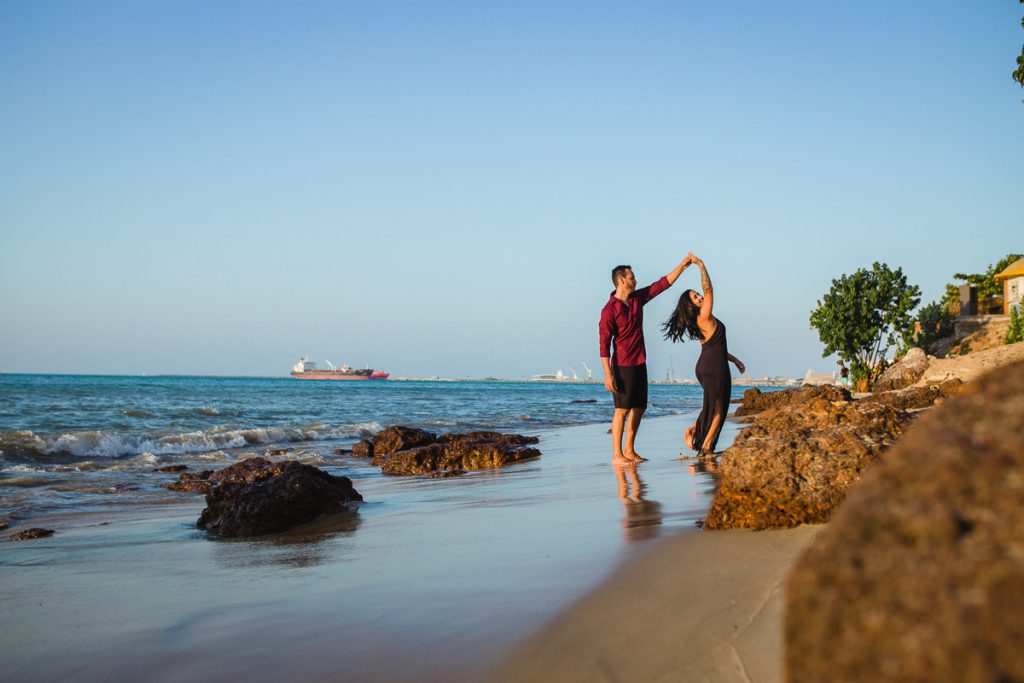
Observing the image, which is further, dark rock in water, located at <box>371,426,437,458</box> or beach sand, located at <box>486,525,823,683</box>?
dark rock in water, located at <box>371,426,437,458</box>

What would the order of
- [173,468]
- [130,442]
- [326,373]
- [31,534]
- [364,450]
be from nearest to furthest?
[31,534]
[173,468]
[364,450]
[130,442]
[326,373]

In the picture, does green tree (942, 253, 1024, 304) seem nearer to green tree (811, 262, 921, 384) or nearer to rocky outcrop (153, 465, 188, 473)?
green tree (811, 262, 921, 384)

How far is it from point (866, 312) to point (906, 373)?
275 inches

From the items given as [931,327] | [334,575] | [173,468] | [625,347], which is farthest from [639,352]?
[931,327]

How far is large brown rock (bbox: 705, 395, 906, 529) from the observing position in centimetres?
411

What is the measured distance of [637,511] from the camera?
201 inches

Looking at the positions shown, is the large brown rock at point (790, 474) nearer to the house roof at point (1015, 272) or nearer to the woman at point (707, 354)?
the woman at point (707, 354)

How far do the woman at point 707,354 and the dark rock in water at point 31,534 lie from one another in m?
6.40

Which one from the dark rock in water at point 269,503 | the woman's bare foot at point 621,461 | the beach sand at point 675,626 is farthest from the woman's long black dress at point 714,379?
the beach sand at point 675,626

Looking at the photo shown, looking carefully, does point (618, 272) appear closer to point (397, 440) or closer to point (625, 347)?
point (625, 347)

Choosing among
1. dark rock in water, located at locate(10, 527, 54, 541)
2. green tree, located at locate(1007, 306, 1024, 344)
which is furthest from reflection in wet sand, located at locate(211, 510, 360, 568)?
green tree, located at locate(1007, 306, 1024, 344)

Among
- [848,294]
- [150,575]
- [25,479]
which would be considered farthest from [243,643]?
[848,294]

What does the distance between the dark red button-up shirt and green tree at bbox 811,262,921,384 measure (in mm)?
24613

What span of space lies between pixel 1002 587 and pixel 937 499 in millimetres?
163
